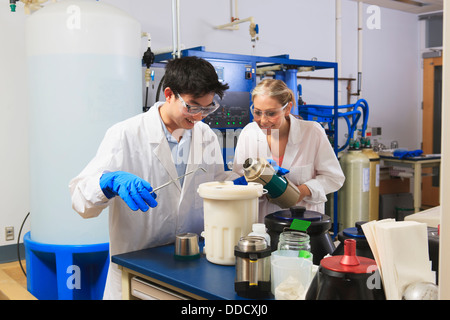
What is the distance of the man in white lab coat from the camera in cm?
160

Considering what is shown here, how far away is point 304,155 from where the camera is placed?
2289 mm

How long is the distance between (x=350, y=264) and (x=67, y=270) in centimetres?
194

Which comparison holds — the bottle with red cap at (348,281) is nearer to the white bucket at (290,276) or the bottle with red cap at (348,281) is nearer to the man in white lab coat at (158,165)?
the white bucket at (290,276)

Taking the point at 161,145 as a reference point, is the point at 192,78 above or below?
above

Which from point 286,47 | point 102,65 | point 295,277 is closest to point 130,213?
point 295,277

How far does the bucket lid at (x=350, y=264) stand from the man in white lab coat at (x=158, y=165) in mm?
682

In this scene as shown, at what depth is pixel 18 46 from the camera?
343 cm

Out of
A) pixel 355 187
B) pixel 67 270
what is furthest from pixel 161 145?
pixel 355 187

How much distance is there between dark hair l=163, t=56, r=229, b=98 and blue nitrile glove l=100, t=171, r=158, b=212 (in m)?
0.40

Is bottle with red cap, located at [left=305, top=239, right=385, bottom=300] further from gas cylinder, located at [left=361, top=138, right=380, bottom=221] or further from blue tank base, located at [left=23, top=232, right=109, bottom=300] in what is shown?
gas cylinder, located at [left=361, top=138, right=380, bottom=221]

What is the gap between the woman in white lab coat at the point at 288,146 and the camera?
7.00ft

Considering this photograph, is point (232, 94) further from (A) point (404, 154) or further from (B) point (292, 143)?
(A) point (404, 154)

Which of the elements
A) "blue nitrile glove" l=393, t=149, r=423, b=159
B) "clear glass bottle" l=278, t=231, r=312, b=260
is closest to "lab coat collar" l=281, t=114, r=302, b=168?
"clear glass bottle" l=278, t=231, r=312, b=260

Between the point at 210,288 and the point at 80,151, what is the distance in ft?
5.09
